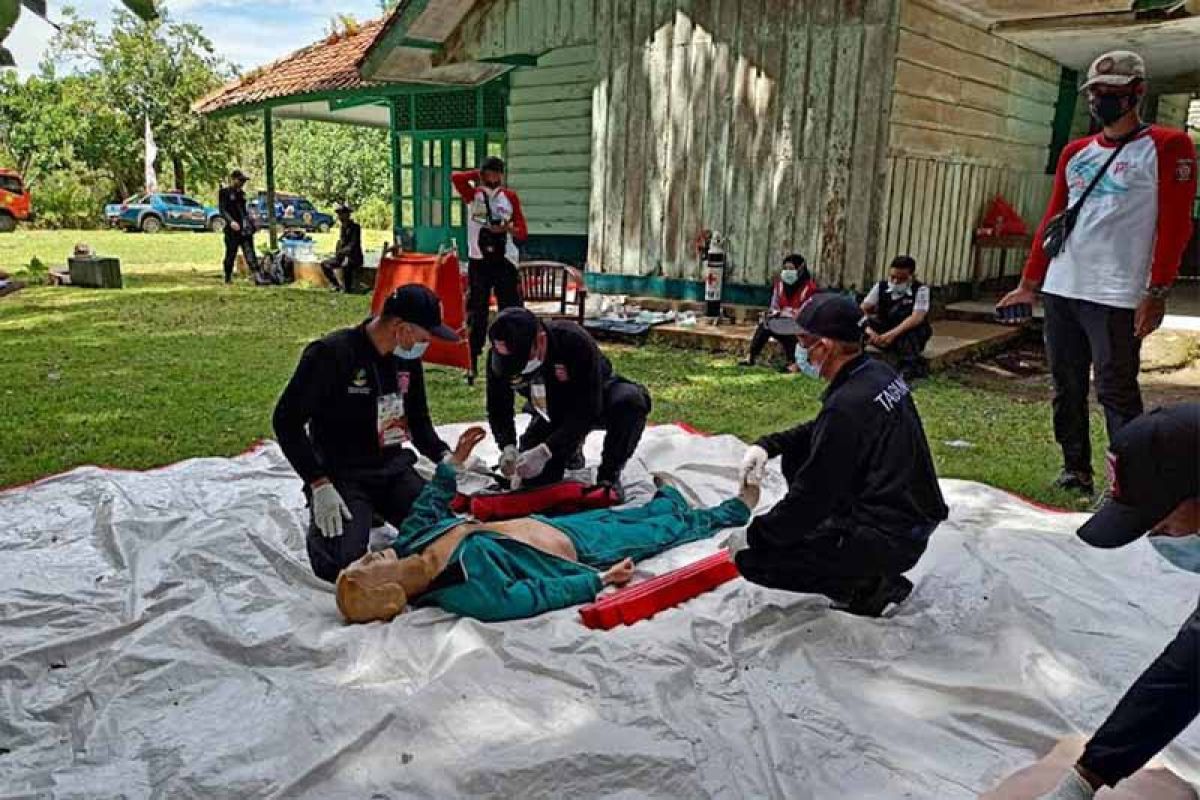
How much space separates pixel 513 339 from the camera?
3807 mm

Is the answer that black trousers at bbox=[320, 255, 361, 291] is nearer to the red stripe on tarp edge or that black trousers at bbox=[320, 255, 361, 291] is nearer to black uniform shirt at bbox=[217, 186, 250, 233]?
Result: black uniform shirt at bbox=[217, 186, 250, 233]

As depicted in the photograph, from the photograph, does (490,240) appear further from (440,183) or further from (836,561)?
(440,183)

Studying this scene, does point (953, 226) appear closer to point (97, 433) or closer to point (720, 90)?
point (720, 90)

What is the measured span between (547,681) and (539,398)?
5.75ft

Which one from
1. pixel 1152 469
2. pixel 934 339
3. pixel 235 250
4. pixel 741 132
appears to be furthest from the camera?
pixel 235 250

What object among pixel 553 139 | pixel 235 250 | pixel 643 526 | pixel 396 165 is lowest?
pixel 643 526

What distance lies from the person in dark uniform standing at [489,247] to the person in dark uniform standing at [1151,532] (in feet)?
19.1

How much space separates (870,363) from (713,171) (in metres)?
6.18

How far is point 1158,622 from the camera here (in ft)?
10.2

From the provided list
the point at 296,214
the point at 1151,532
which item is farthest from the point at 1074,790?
the point at 296,214

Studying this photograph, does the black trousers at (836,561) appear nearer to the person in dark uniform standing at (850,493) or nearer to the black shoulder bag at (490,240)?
the person in dark uniform standing at (850,493)

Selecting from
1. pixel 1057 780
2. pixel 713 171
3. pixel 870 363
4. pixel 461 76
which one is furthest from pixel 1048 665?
pixel 461 76

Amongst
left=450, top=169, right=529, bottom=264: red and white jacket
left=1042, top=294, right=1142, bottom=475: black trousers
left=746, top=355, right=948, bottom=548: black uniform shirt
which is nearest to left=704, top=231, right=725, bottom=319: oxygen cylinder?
left=450, top=169, right=529, bottom=264: red and white jacket

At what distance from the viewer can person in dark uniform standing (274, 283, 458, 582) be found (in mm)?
3355
